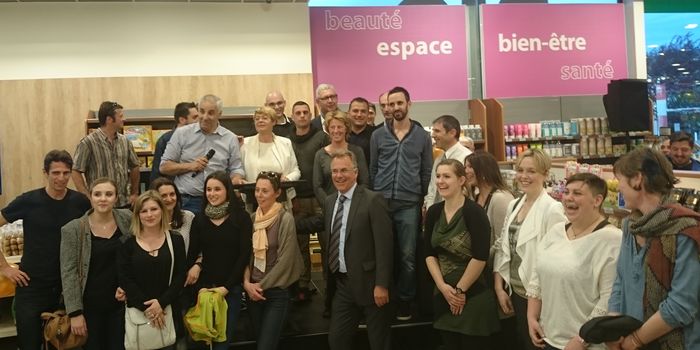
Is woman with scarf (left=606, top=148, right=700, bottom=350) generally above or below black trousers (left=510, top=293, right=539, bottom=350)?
above

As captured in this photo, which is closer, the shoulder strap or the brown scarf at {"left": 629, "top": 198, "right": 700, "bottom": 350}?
the brown scarf at {"left": 629, "top": 198, "right": 700, "bottom": 350}

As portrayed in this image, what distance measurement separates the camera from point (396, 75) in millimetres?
8734

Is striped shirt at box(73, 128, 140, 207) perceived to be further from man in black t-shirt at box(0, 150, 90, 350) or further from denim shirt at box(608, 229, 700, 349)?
denim shirt at box(608, 229, 700, 349)

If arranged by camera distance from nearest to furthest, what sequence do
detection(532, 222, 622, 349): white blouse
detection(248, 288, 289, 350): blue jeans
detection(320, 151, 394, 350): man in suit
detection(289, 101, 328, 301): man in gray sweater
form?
detection(532, 222, 622, 349): white blouse → detection(320, 151, 394, 350): man in suit → detection(248, 288, 289, 350): blue jeans → detection(289, 101, 328, 301): man in gray sweater

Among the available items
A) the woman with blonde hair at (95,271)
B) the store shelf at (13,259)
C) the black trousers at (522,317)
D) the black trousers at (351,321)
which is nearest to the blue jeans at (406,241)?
the black trousers at (351,321)

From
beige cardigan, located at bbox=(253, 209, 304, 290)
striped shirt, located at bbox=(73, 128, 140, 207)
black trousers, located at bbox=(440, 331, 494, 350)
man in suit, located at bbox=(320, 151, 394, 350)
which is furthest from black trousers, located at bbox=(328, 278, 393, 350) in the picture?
striped shirt, located at bbox=(73, 128, 140, 207)

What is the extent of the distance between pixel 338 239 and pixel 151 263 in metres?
1.12

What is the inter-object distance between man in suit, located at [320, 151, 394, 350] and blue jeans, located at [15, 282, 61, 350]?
1.78 metres

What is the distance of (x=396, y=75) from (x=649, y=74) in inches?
163

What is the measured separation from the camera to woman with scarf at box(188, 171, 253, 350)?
3.75 meters

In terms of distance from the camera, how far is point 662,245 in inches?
81.4

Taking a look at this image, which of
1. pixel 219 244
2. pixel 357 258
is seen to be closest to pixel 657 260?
pixel 357 258

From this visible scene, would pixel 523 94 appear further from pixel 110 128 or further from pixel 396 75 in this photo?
pixel 110 128

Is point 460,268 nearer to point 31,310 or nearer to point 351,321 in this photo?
point 351,321
